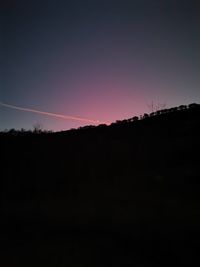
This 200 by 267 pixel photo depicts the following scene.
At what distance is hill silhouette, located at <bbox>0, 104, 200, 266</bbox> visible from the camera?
7262 millimetres

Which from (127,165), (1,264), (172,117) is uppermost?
(172,117)

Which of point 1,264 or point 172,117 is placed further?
point 172,117

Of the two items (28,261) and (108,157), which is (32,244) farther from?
(108,157)

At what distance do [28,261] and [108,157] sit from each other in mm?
14107

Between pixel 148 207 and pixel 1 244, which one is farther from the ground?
pixel 148 207

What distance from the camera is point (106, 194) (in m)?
14.0

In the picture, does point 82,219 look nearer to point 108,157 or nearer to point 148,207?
point 148,207

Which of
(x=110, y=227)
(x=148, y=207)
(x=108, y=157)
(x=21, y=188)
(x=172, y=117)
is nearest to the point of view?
(x=110, y=227)

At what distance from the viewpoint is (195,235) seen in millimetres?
7492

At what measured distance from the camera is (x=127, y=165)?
19.5 meters

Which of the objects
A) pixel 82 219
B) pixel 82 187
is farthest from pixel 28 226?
pixel 82 187

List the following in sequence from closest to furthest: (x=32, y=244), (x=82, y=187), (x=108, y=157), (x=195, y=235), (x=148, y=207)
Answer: (x=195, y=235), (x=32, y=244), (x=148, y=207), (x=82, y=187), (x=108, y=157)

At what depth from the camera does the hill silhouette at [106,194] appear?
7262mm

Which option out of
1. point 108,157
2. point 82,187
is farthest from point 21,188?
point 108,157
